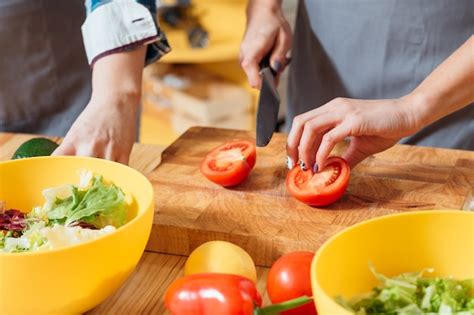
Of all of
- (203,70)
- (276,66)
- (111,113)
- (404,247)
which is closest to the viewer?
(404,247)

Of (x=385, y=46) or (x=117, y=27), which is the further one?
(x=385, y=46)

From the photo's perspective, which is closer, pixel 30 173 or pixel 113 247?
pixel 113 247

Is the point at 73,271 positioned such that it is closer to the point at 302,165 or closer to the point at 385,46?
the point at 302,165

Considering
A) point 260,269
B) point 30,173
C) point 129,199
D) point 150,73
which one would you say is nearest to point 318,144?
point 260,269

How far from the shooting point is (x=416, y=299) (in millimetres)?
833

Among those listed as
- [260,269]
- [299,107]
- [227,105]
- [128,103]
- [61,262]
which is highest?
[61,262]

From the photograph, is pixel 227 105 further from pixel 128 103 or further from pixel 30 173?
pixel 30 173

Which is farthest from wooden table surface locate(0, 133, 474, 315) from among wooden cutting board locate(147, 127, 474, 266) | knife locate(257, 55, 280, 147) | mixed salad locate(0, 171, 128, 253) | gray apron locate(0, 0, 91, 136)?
gray apron locate(0, 0, 91, 136)

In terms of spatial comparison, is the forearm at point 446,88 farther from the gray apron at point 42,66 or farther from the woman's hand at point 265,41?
the gray apron at point 42,66

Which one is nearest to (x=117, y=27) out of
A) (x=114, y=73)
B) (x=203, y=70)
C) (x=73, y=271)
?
(x=114, y=73)

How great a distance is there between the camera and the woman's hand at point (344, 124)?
1314 mm

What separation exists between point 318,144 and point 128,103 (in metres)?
0.37

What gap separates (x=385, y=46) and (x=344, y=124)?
0.44 meters

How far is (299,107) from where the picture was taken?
1.91 m
